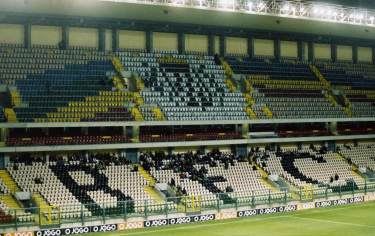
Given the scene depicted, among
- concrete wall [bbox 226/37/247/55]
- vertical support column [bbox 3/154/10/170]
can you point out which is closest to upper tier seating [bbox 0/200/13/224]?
vertical support column [bbox 3/154/10/170]

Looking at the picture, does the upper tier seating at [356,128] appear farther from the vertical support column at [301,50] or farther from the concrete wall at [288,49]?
the concrete wall at [288,49]

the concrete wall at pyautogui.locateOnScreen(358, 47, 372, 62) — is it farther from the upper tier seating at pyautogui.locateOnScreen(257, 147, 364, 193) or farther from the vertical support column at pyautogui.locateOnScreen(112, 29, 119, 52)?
the vertical support column at pyautogui.locateOnScreen(112, 29, 119, 52)

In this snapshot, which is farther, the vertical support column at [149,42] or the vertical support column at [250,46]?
the vertical support column at [250,46]

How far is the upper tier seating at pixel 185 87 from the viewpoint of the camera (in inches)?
1622

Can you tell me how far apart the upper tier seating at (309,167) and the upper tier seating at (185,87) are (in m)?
4.50

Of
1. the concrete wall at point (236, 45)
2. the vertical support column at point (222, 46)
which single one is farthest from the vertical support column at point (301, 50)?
the vertical support column at point (222, 46)

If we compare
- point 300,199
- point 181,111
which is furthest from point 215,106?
point 300,199

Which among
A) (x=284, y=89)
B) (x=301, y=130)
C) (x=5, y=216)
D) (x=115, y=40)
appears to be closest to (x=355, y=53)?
(x=284, y=89)

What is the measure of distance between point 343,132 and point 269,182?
1169cm

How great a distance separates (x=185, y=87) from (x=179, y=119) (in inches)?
184

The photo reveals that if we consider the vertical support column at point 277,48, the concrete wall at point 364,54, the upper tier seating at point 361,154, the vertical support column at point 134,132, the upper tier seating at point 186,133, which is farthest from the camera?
the concrete wall at point 364,54

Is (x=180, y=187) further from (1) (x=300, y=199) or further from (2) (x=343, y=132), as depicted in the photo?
(2) (x=343, y=132)

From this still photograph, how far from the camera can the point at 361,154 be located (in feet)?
162

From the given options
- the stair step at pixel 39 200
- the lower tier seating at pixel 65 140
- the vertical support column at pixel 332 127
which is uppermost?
the vertical support column at pixel 332 127
